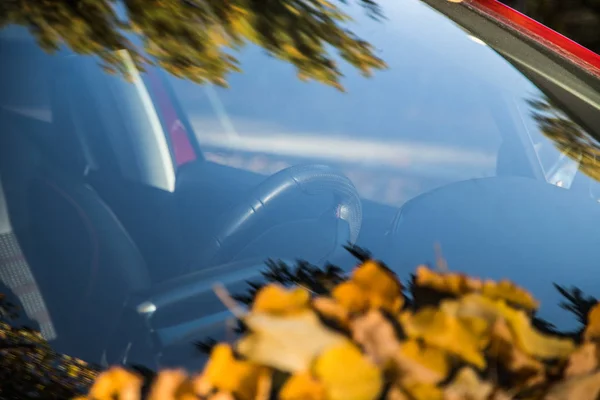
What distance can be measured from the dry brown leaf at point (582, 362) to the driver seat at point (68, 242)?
57 centimetres

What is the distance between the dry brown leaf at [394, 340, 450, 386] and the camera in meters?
0.65

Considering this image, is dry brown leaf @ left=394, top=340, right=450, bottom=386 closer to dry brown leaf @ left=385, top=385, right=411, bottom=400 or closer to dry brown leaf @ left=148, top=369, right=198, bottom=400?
dry brown leaf @ left=385, top=385, right=411, bottom=400

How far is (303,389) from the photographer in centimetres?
63

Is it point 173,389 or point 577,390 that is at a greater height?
point 577,390

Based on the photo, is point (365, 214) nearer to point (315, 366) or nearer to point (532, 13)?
point (315, 366)

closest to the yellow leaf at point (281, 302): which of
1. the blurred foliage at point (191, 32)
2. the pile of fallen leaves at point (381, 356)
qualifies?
the pile of fallen leaves at point (381, 356)

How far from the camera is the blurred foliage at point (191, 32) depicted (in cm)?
128

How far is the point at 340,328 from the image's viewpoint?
2.35 feet

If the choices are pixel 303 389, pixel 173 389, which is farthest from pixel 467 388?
pixel 173 389

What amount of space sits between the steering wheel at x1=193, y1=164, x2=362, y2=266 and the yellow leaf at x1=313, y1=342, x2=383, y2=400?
44cm

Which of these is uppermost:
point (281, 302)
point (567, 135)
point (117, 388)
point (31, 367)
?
point (567, 135)

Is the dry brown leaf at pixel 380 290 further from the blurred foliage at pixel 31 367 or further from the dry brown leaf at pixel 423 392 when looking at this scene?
the blurred foliage at pixel 31 367

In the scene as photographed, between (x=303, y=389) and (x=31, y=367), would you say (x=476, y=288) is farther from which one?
(x=31, y=367)

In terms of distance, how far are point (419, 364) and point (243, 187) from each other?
0.57 meters
